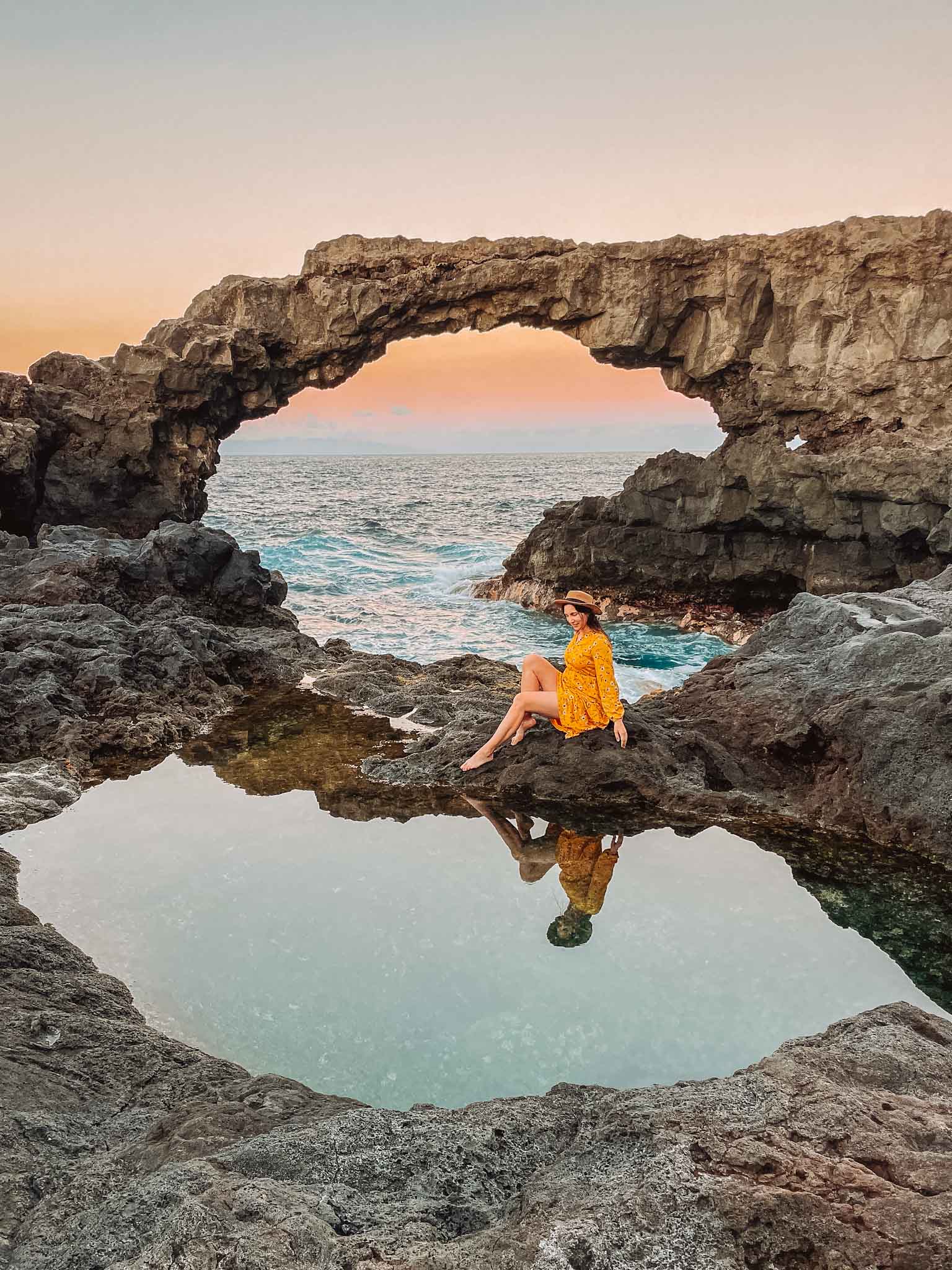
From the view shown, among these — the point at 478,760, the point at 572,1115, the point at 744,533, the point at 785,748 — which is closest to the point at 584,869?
the point at 478,760

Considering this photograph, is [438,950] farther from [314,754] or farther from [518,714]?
[314,754]

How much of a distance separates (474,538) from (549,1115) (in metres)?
32.3

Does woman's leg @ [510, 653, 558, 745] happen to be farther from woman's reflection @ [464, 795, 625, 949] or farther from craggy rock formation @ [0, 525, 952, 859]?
woman's reflection @ [464, 795, 625, 949]

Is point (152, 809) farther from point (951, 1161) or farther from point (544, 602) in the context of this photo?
point (544, 602)

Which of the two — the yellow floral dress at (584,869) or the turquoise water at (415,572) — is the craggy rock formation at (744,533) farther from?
the yellow floral dress at (584,869)

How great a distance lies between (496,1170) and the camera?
226 centimetres

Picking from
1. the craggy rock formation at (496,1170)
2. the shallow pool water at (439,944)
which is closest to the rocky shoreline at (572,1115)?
the craggy rock formation at (496,1170)

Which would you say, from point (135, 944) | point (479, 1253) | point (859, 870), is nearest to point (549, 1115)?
point (479, 1253)

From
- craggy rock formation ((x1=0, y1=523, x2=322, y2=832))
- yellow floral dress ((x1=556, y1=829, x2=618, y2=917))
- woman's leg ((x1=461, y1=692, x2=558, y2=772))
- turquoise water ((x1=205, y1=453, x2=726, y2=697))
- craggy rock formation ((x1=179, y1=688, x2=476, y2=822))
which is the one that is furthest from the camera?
turquoise water ((x1=205, y1=453, x2=726, y2=697))

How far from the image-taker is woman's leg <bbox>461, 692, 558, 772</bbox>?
21.3 feet

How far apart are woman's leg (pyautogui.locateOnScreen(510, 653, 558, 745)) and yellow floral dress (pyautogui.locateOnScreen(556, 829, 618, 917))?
1.17 meters

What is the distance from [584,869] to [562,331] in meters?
19.6

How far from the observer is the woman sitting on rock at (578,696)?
6281 millimetres

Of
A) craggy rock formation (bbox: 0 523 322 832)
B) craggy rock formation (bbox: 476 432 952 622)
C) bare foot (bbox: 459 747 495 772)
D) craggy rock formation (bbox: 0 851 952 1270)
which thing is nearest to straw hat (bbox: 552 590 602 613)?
bare foot (bbox: 459 747 495 772)
